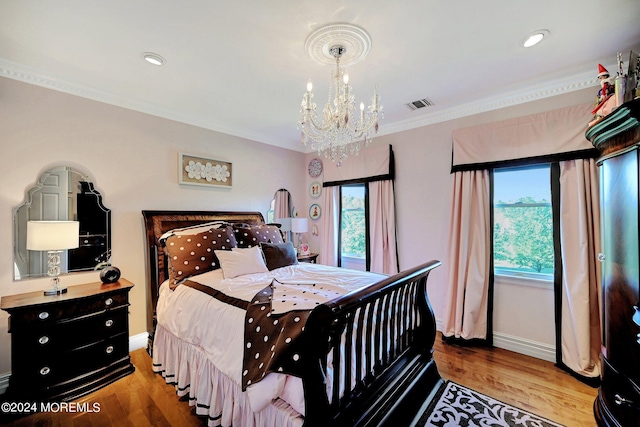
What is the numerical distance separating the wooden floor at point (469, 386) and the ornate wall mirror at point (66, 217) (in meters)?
1.07

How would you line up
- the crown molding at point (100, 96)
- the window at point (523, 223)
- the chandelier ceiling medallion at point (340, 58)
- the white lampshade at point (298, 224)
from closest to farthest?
the chandelier ceiling medallion at point (340, 58) → the crown molding at point (100, 96) → the window at point (523, 223) → the white lampshade at point (298, 224)

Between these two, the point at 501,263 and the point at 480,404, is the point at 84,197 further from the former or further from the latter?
the point at 501,263

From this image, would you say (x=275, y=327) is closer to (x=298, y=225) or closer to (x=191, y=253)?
(x=191, y=253)

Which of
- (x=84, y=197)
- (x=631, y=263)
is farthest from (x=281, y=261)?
(x=631, y=263)

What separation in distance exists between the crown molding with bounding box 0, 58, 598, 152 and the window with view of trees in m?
0.95

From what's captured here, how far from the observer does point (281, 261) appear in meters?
Result: 2.84

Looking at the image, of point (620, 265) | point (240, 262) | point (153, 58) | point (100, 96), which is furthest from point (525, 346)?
point (100, 96)

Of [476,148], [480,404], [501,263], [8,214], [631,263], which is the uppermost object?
[476,148]

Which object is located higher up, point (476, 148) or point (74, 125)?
point (74, 125)

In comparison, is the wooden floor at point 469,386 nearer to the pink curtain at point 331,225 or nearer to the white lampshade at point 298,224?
the pink curtain at point 331,225

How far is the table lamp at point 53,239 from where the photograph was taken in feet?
6.58

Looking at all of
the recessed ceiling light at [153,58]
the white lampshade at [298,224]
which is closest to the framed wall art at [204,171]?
the white lampshade at [298,224]

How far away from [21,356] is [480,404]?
3.30 m

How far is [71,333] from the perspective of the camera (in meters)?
2.06
